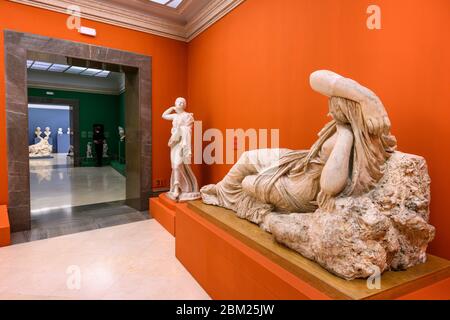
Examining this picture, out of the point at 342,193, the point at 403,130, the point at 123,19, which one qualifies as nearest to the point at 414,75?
the point at 403,130

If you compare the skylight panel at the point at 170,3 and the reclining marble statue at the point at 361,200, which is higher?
the skylight panel at the point at 170,3

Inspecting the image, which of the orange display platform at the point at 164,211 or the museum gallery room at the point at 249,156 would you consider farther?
the orange display platform at the point at 164,211

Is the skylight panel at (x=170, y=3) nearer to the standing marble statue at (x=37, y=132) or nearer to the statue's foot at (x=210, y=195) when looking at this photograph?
the statue's foot at (x=210, y=195)

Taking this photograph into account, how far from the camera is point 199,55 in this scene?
486 cm

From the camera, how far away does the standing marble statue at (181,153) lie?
4.00 metres

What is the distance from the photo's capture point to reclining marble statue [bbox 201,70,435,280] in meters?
1.34

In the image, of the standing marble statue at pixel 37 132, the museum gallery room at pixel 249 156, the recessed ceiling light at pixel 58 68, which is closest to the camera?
the museum gallery room at pixel 249 156

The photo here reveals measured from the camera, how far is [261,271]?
160cm

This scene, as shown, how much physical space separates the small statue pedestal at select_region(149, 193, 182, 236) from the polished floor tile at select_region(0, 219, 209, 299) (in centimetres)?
19

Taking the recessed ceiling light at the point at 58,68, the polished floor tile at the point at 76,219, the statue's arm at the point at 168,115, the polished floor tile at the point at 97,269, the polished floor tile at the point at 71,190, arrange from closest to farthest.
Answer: the polished floor tile at the point at 97,269
the polished floor tile at the point at 76,219
the statue's arm at the point at 168,115
the polished floor tile at the point at 71,190
the recessed ceiling light at the point at 58,68

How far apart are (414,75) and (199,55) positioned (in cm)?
372

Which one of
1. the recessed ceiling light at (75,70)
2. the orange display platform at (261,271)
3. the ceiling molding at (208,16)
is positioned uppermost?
the recessed ceiling light at (75,70)

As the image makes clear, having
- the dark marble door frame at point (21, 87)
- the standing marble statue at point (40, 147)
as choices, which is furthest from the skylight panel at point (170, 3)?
the standing marble statue at point (40, 147)

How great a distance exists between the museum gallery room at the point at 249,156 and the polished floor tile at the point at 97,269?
2 cm
